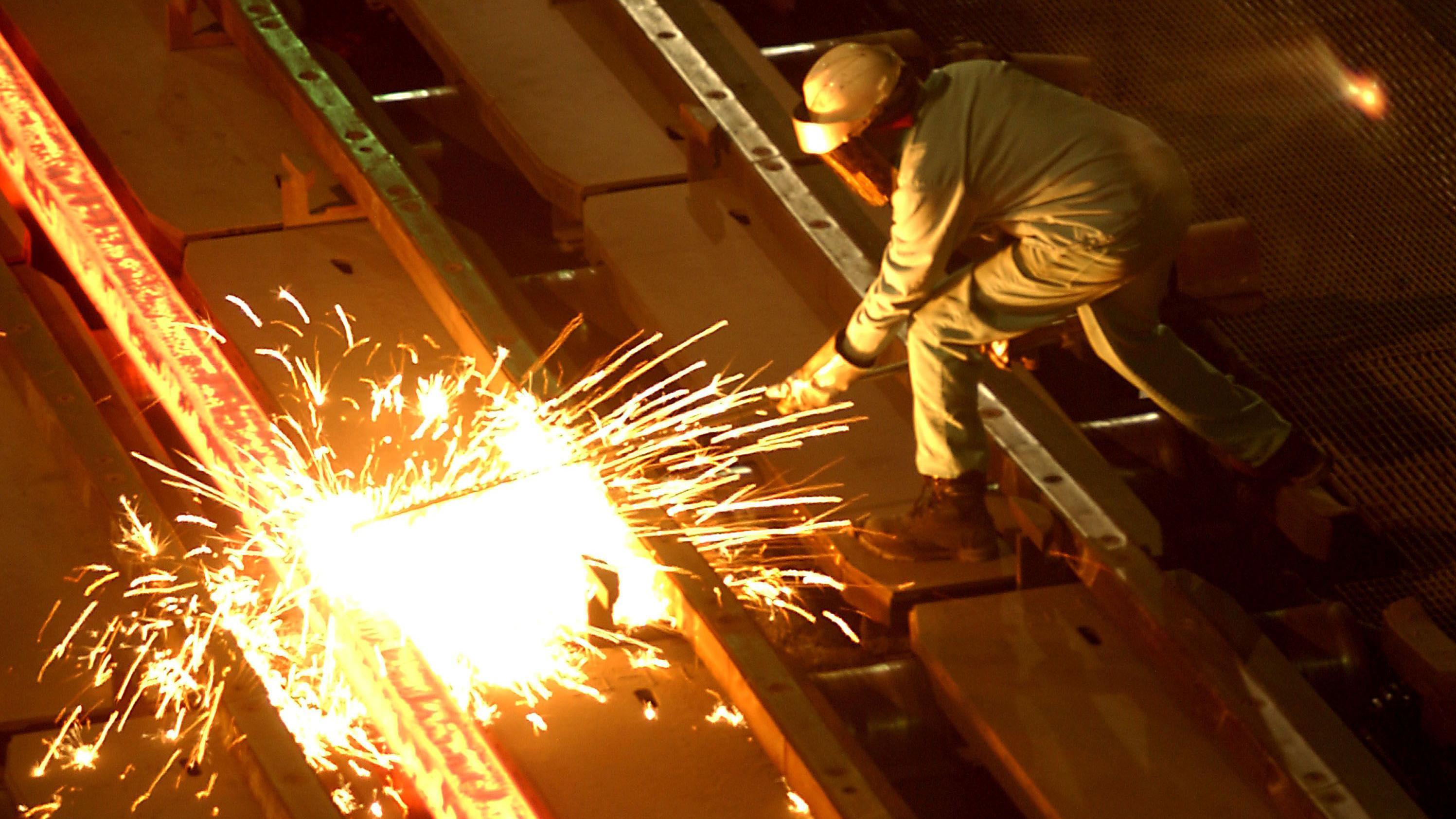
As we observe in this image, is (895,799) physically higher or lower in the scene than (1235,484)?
lower

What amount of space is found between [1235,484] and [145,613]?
2.71 metres

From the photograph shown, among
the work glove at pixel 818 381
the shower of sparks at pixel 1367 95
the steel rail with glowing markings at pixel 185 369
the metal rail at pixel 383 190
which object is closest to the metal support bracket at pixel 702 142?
the metal rail at pixel 383 190

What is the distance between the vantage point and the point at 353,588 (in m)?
4.18

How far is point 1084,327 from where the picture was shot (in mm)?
4484

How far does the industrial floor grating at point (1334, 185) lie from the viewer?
17.2 ft

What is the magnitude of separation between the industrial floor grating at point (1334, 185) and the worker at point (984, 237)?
2.66ft

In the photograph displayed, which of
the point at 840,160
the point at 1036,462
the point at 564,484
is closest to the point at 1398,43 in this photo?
the point at 1036,462

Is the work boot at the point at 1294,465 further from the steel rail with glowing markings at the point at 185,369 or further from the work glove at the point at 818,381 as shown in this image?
the steel rail with glowing markings at the point at 185,369

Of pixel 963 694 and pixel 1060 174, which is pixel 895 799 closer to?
pixel 963 694

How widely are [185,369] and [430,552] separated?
79cm

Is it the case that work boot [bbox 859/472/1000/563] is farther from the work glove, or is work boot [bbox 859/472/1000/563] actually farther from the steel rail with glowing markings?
the steel rail with glowing markings

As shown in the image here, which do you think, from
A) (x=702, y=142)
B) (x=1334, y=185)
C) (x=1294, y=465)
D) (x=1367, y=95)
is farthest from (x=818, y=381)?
(x=1367, y=95)

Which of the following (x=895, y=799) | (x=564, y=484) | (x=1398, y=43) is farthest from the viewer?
(x=1398, y=43)

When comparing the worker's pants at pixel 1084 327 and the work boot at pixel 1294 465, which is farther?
the work boot at pixel 1294 465
